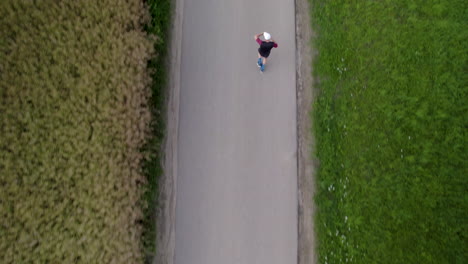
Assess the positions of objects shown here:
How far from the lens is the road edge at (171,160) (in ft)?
21.0

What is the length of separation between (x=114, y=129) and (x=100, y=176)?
80 centimetres

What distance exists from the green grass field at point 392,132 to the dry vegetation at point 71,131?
3.71m

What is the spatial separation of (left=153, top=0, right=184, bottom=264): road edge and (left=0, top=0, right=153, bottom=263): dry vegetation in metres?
0.77

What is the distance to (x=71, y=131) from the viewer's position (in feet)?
17.6

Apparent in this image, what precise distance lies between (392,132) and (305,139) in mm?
1694

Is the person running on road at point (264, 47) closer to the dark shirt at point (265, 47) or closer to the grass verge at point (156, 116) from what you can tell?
the dark shirt at point (265, 47)

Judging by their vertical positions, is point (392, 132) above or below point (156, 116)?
below

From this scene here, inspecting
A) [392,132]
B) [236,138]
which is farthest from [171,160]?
[392,132]

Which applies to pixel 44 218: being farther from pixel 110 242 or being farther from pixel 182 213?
pixel 182 213

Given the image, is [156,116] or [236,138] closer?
[156,116]

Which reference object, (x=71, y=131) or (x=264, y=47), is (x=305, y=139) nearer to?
(x=264, y=47)

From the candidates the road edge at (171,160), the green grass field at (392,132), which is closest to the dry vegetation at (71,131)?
the road edge at (171,160)

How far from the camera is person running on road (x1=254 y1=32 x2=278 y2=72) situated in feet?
21.4

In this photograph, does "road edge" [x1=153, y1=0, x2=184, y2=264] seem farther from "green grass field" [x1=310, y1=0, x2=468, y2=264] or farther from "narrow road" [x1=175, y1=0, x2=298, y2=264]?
"green grass field" [x1=310, y1=0, x2=468, y2=264]
